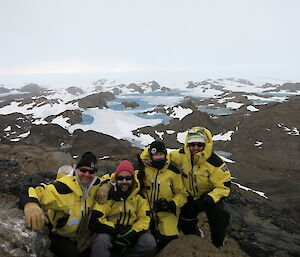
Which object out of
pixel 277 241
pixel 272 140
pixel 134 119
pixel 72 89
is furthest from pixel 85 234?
pixel 72 89

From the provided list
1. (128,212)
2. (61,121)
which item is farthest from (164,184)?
(61,121)

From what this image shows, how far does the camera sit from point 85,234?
4.21 metres

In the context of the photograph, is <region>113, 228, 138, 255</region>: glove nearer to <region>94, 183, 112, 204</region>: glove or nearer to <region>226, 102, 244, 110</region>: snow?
<region>94, 183, 112, 204</region>: glove

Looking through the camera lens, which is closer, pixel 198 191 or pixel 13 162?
pixel 198 191

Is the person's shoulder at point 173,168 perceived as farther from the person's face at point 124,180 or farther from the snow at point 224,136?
the snow at point 224,136

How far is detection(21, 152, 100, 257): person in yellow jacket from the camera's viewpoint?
381 centimetres

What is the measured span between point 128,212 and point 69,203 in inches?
36.5

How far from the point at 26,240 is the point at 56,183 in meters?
0.83

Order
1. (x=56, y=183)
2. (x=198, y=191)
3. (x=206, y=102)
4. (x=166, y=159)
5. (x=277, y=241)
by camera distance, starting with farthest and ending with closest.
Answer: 1. (x=206, y=102)
2. (x=277, y=241)
3. (x=198, y=191)
4. (x=166, y=159)
5. (x=56, y=183)

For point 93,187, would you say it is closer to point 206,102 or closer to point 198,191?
point 198,191

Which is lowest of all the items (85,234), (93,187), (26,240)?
(85,234)

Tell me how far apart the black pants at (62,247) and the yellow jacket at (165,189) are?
4.97 feet

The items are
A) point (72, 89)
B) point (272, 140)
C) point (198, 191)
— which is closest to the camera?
point (198, 191)

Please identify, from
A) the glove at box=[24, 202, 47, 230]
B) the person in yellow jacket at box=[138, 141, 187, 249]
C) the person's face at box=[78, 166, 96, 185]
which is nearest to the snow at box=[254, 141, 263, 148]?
the person in yellow jacket at box=[138, 141, 187, 249]
